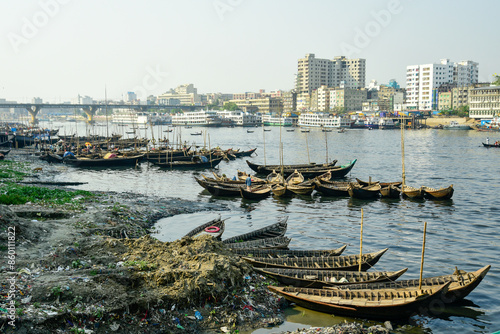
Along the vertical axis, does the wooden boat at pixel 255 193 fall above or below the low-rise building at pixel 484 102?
below

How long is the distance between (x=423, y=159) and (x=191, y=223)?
4319 cm

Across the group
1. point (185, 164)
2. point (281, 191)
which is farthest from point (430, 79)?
point (281, 191)

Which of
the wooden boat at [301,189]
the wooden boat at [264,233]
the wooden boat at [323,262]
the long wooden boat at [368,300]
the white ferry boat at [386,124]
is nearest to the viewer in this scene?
the long wooden boat at [368,300]

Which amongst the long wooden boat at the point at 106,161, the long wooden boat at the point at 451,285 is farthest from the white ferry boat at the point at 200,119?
the long wooden boat at the point at 451,285

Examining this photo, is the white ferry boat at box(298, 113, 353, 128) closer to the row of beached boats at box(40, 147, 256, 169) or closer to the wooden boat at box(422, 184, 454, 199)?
the row of beached boats at box(40, 147, 256, 169)

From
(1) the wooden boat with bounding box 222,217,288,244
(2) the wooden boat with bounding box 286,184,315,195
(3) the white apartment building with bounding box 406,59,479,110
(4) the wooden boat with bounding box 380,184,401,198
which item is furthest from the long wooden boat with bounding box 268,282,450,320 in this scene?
(3) the white apartment building with bounding box 406,59,479,110

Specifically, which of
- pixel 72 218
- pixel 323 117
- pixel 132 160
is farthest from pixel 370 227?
pixel 323 117

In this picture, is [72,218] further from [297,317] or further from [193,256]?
[297,317]

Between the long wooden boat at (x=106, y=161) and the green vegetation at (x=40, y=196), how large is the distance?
21.2m

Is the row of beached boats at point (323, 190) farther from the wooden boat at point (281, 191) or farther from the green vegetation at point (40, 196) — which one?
the green vegetation at point (40, 196)

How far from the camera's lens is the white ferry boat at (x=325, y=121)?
131 meters

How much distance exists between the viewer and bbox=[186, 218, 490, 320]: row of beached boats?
1122cm

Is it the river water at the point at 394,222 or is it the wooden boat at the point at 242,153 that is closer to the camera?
the river water at the point at 394,222

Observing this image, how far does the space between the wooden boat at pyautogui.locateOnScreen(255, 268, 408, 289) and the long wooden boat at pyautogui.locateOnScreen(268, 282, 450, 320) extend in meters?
0.52
